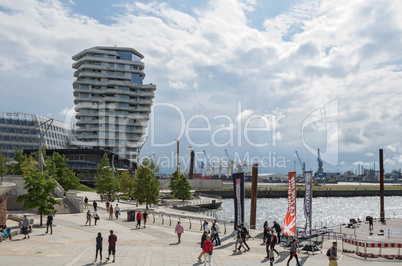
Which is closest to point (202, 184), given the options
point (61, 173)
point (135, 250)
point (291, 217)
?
point (61, 173)

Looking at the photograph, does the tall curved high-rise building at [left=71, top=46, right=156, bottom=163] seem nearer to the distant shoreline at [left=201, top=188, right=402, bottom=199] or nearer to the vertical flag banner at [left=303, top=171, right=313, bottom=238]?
the distant shoreline at [left=201, top=188, right=402, bottom=199]

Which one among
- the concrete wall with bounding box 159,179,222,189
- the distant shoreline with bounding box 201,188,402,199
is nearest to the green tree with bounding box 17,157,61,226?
the distant shoreline with bounding box 201,188,402,199

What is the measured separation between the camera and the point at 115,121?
145125 millimetres

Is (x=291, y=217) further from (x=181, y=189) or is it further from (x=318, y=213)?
(x=318, y=213)

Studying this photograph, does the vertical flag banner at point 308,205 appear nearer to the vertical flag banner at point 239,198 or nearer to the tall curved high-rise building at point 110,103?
the vertical flag banner at point 239,198

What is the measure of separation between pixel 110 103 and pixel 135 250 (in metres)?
126

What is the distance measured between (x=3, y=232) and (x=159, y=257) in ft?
38.2

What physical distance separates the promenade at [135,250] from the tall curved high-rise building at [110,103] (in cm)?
11413

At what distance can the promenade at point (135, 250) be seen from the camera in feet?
67.5

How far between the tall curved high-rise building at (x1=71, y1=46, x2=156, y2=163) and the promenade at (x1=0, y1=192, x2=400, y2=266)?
11413 centimetres

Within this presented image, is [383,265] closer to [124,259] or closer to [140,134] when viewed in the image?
[124,259]

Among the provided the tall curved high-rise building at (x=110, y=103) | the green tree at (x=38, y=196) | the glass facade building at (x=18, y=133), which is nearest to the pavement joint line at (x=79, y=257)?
the green tree at (x=38, y=196)

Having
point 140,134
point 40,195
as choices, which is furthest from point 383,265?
point 140,134

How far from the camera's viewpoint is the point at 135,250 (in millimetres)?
23500
